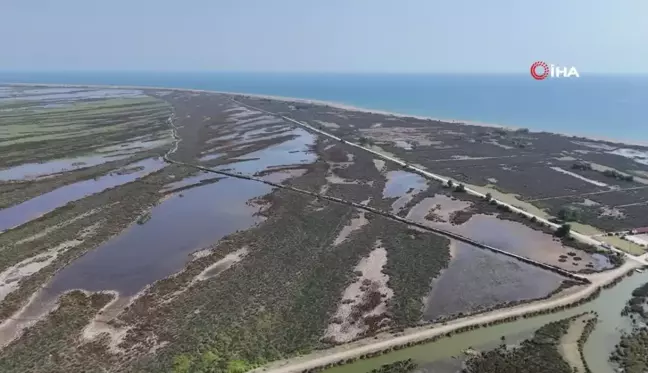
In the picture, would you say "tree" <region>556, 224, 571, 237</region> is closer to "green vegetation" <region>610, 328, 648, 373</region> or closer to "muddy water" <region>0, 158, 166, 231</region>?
"green vegetation" <region>610, 328, 648, 373</region>

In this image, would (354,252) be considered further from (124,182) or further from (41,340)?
(124,182)

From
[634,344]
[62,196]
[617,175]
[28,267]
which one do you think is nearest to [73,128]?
[62,196]

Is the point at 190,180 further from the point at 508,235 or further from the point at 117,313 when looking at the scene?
the point at 508,235

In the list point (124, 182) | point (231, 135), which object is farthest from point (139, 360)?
point (231, 135)

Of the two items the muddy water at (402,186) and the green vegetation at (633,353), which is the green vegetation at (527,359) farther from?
the muddy water at (402,186)

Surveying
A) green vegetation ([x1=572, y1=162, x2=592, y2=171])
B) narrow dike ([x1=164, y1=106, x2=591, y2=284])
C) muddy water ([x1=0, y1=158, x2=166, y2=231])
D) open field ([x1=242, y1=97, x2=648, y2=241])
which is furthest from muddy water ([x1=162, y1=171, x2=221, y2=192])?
green vegetation ([x1=572, y1=162, x2=592, y2=171])

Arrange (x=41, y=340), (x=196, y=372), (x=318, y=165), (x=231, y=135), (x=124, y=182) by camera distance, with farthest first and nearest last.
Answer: (x=231, y=135) → (x=318, y=165) → (x=124, y=182) → (x=41, y=340) → (x=196, y=372)
